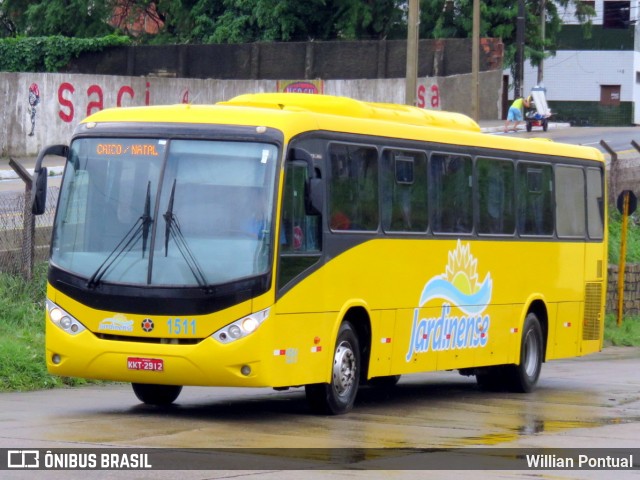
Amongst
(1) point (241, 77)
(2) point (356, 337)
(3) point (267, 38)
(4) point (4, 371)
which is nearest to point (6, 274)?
(4) point (4, 371)

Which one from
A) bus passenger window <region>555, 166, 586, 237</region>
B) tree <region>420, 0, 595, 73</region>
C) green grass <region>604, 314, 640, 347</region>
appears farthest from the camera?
tree <region>420, 0, 595, 73</region>

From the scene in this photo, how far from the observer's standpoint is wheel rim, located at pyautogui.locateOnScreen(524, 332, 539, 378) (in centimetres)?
1739

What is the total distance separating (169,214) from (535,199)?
672 centimetres

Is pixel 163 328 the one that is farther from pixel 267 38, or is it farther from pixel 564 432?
pixel 267 38

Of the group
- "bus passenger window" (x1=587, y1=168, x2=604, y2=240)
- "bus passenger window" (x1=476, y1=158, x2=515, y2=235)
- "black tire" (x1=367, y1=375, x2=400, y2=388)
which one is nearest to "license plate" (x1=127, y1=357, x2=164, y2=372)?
"black tire" (x1=367, y1=375, x2=400, y2=388)

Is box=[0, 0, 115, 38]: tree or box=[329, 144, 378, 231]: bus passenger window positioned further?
box=[0, 0, 115, 38]: tree

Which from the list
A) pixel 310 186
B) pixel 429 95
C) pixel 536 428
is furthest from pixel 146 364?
pixel 429 95

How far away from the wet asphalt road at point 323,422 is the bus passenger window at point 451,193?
2.03m

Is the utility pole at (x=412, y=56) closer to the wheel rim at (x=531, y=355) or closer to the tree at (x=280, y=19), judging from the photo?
the wheel rim at (x=531, y=355)

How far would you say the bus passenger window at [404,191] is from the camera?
14.1 m

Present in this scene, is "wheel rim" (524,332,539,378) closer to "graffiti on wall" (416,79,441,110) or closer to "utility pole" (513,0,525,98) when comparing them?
"graffiti on wall" (416,79,441,110)

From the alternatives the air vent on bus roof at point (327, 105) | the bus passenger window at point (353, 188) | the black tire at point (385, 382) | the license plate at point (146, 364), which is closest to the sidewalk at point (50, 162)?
the black tire at point (385, 382)

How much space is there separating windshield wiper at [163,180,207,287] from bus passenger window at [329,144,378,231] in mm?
1644

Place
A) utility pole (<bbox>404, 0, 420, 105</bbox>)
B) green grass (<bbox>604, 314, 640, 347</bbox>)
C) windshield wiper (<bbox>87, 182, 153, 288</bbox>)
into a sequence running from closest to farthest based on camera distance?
windshield wiper (<bbox>87, 182, 153, 288</bbox>), green grass (<bbox>604, 314, 640, 347</bbox>), utility pole (<bbox>404, 0, 420, 105</bbox>)
